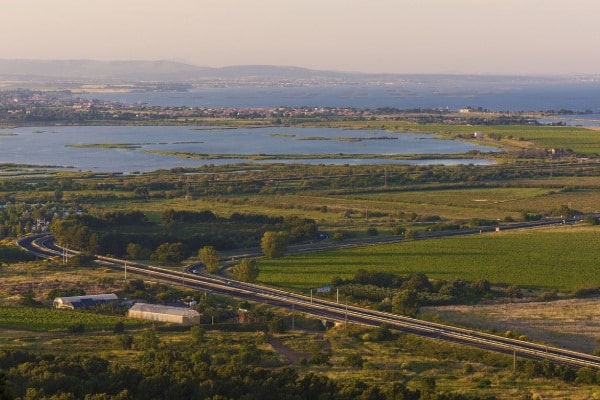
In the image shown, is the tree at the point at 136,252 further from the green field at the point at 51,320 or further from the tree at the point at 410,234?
the tree at the point at 410,234

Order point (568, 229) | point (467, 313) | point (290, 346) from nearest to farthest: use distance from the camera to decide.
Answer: point (290, 346) → point (467, 313) → point (568, 229)

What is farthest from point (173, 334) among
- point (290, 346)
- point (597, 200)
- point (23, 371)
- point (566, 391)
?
point (597, 200)

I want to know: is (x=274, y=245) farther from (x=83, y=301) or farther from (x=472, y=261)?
(x=83, y=301)

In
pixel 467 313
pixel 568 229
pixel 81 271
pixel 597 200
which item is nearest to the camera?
pixel 467 313

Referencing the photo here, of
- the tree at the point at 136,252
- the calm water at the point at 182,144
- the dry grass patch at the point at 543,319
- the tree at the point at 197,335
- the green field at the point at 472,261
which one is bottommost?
the calm water at the point at 182,144

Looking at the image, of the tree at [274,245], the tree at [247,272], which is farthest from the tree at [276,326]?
the tree at [274,245]

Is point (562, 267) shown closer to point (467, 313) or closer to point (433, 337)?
point (467, 313)
